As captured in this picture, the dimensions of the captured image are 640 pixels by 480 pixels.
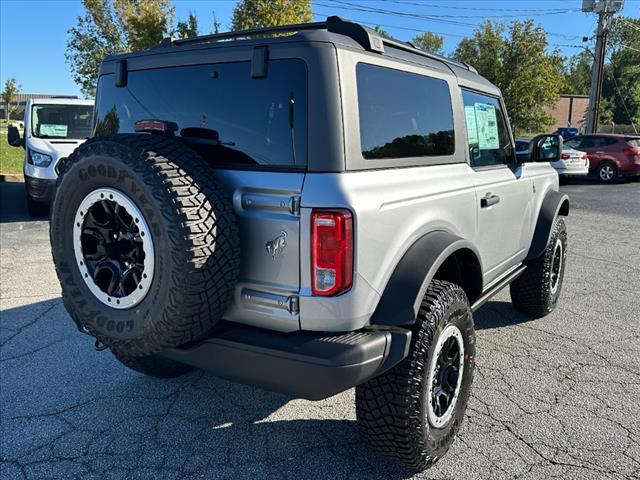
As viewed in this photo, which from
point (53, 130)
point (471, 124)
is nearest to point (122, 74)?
point (471, 124)

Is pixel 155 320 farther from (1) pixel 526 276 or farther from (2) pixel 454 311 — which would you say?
(1) pixel 526 276

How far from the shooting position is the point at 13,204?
34.7ft

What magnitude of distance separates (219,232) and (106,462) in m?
1.41

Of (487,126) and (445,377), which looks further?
(487,126)

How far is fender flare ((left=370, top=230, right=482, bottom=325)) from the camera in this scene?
2250 millimetres

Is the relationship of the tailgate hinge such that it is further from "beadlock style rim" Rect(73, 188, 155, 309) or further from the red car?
the red car

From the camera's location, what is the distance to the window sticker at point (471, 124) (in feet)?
10.8

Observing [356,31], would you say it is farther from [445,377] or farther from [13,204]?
→ [13,204]

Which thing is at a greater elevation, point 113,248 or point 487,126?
point 487,126

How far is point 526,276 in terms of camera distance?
4480 millimetres

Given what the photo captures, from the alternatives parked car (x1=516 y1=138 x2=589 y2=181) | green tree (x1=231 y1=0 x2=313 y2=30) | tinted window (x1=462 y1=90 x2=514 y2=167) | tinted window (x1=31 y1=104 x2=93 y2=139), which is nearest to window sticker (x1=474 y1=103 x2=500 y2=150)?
tinted window (x1=462 y1=90 x2=514 y2=167)

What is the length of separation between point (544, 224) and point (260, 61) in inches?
119

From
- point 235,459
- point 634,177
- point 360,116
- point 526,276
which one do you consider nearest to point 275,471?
point 235,459

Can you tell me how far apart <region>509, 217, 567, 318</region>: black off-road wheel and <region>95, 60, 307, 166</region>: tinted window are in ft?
9.66
